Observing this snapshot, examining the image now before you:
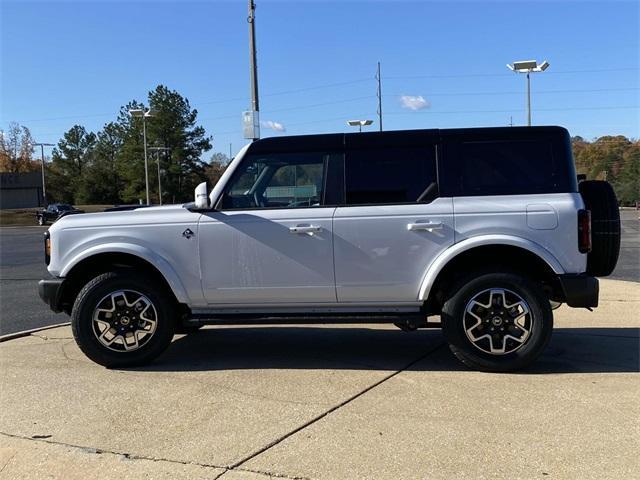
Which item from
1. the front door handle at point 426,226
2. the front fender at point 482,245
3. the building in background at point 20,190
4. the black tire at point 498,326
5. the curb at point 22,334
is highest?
the building in background at point 20,190

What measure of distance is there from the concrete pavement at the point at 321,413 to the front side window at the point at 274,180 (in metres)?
1.49

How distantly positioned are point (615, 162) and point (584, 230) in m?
97.9

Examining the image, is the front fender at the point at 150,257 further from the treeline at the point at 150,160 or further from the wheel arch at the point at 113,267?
the treeline at the point at 150,160

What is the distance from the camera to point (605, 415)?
13.2 feet

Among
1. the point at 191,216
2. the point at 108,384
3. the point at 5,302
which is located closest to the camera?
the point at 108,384

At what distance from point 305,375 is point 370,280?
3.21 feet

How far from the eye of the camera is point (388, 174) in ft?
16.9

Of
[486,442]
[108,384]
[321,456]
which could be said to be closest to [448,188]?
[486,442]

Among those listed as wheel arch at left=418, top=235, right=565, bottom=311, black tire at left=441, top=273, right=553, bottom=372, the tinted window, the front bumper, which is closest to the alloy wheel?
black tire at left=441, top=273, right=553, bottom=372

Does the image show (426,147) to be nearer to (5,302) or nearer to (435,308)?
(435,308)

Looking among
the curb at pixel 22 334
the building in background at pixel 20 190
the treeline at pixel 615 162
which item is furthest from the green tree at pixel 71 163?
the curb at pixel 22 334

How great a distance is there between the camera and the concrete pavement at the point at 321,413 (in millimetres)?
3357

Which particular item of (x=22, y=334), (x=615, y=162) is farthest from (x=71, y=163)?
(x=22, y=334)

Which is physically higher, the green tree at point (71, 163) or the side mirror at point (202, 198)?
the green tree at point (71, 163)
